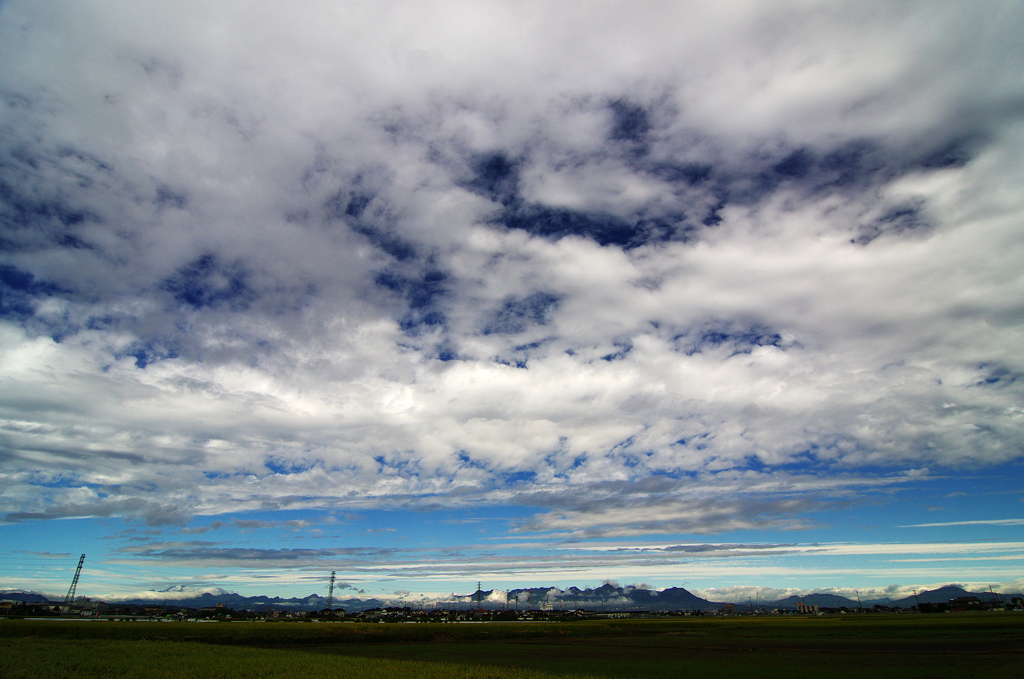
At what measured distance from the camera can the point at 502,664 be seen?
188 feet

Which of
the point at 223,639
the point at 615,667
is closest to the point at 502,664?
the point at 615,667

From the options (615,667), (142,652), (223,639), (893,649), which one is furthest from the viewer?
(223,639)

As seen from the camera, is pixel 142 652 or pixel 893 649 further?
pixel 893 649

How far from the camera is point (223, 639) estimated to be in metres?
93.6

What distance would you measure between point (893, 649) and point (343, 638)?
95011 millimetres

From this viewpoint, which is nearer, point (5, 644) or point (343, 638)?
point (5, 644)

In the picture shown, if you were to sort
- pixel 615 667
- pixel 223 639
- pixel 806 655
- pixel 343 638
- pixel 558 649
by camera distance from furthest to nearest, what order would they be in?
1. pixel 343 638
2. pixel 223 639
3. pixel 558 649
4. pixel 806 655
5. pixel 615 667

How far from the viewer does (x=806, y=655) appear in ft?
218

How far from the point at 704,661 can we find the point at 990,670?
27.2 meters

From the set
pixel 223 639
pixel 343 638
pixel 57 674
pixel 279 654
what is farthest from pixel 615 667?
pixel 223 639

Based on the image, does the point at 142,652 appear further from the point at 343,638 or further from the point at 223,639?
the point at 343,638

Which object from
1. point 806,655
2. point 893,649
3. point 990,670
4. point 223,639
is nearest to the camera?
point 990,670

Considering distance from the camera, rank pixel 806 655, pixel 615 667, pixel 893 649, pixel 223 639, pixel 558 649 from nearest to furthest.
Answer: pixel 615 667 → pixel 806 655 → pixel 893 649 → pixel 558 649 → pixel 223 639

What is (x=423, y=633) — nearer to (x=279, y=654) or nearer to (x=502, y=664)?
(x=279, y=654)
